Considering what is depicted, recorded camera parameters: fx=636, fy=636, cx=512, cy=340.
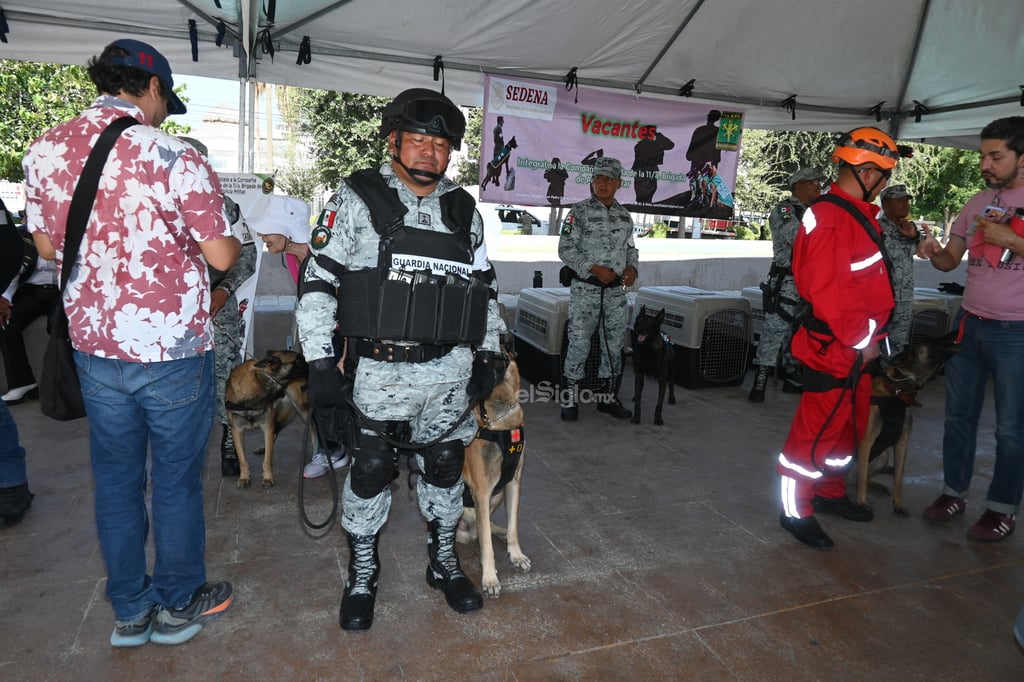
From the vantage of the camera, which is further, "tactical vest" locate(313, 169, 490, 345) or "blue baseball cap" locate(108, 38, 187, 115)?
"tactical vest" locate(313, 169, 490, 345)

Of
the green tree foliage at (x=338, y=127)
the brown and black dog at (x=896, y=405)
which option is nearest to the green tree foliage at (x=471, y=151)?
the green tree foliage at (x=338, y=127)

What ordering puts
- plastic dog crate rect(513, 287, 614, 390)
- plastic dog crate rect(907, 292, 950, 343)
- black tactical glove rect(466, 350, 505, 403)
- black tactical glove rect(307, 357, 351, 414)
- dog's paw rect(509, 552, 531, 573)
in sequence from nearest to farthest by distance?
A: black tactical glove rect(307, 357, 351, 414) < black tactical glove rect(466, 350, 505, 403) < dog's paw rect(509, 552, 531, 573) < plastic dog crate rect(513, 287, 614, 390) < plastic dog crate rect(907, 292, 950, 343)

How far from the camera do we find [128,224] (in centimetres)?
207

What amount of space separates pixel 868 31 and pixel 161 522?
7.01 meters

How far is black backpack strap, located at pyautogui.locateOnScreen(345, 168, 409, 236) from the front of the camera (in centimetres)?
234

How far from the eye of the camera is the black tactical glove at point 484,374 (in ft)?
8.42

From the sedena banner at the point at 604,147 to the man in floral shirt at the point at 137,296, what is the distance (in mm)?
4089

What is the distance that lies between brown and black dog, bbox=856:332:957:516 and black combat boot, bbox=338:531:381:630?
2.77 m

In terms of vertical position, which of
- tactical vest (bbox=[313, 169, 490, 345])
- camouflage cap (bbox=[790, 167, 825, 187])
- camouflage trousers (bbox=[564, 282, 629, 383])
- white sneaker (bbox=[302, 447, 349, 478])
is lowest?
white sneaker (bbox=[302, 447, 349, 478])

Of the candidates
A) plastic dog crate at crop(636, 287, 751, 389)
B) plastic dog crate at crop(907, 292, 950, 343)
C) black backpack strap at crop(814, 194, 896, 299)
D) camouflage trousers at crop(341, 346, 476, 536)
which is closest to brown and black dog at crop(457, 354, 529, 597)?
camouflage trousers at crop(341, 346, 476, 536)

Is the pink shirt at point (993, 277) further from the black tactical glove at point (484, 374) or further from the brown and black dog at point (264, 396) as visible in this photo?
the brown and black dog at point (264, 396)

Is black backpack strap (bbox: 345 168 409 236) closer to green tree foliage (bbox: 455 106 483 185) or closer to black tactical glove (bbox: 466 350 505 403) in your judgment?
black tactical glove (bbox: 466 350 505 403)

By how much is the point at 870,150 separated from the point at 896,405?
1.54 meters

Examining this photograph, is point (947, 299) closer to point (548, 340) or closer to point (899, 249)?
point (899, 249)
